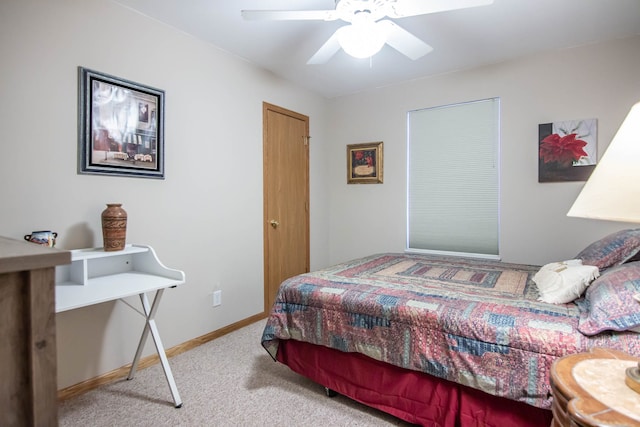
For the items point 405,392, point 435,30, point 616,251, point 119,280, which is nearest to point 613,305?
point 616,251

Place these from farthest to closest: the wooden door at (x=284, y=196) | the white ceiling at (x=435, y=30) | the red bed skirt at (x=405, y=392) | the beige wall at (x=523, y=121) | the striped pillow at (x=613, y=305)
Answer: the wooden door at (x=284, y=196) → the beige wall at (x=523, y=121) → the white ceiling at (x=435, y=30) → the red bed skirt at (x=405, y=392) → the striped pillow at (x=613, y=305)

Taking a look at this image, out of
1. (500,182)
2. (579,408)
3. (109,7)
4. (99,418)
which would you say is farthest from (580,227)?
(109,7)

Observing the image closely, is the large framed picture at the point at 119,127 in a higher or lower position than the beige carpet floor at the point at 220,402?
higher

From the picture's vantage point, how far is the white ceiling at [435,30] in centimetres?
225

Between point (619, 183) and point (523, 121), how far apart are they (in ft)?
8.51

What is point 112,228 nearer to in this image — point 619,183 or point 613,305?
point 619,183

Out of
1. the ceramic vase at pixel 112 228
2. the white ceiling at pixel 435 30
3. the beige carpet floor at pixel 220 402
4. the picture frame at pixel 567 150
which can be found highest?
the white ceiling at pixel 435 30

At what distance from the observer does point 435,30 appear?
258cm

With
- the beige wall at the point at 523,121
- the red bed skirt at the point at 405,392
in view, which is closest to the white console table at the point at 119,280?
the red bed skirt at the point at 405,392

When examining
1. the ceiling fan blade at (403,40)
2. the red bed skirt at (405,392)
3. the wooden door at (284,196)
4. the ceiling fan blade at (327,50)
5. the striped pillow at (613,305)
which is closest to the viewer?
the striped pillow at (613,305)

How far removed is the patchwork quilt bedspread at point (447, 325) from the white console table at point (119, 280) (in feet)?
2.07

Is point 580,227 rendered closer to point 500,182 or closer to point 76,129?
point 500,182

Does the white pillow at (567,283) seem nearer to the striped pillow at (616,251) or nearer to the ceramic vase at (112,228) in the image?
the striped pillow at (616,251)

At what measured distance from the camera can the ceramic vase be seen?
6.50 feet
